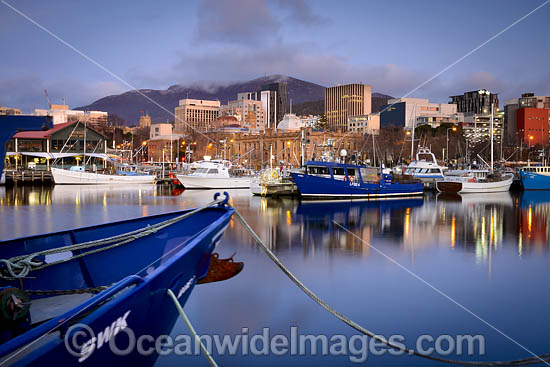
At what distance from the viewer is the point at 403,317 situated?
33.8 ft

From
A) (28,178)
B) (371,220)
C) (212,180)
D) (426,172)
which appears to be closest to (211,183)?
(212,180)

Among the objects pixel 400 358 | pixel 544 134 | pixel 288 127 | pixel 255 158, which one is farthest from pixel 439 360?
pixel 544 134

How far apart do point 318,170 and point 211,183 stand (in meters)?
16.1

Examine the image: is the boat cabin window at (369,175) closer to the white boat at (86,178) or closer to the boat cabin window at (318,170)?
the boat cabin window at (318,170)

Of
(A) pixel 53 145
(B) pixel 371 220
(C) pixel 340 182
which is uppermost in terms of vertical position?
(A) pixel 53 145

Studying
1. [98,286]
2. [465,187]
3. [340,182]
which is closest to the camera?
[98,286]

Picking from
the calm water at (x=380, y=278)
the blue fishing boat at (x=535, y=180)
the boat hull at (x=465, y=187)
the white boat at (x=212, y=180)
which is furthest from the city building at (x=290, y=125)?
the calm water at (x=380, y=278)

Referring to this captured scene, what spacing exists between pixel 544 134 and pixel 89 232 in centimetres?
18496

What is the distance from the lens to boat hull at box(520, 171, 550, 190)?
2229 inches

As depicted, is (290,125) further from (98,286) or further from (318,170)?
(98,286)

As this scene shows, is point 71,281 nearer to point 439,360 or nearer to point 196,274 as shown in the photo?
point 196,274

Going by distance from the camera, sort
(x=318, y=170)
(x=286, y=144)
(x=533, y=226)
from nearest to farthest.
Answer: (x=533, y=226) < (x=318, y=170) < (x=286, y=144)

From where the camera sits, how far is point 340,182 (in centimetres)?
3931

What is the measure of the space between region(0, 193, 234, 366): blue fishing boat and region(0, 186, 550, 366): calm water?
1598 mm
